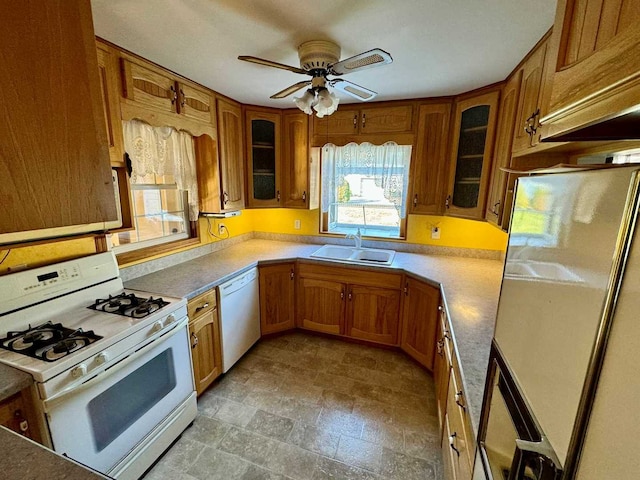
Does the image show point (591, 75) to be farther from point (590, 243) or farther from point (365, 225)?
point (365, 225)

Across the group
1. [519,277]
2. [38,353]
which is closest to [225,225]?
[38,353]

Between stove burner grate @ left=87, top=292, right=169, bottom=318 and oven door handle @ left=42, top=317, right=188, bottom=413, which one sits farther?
stove burner grate @ left=87, top=292, right=169, bottom=318

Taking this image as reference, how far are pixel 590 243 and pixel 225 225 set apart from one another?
9.52ft

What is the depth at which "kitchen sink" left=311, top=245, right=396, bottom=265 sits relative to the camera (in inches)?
111

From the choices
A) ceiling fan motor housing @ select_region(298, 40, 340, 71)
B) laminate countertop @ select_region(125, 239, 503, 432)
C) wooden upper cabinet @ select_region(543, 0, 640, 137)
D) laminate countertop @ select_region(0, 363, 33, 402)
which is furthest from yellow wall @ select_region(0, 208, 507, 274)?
wooden upper cabinet @ select_region(543, 0, 640, 137)

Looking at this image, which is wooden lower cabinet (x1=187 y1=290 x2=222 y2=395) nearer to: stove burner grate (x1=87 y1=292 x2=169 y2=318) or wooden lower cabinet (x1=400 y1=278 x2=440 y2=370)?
stove burner grate (x1=87 y1=292 x2=169 y2=318)

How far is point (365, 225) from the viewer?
10.3ft

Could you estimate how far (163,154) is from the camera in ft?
7.14

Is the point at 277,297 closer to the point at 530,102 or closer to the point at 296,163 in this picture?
the point at 296,163

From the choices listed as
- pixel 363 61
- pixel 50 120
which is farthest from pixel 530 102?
pixel 50 120

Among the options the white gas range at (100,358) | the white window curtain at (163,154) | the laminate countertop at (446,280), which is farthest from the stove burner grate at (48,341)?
the white window curtain at (163,154)

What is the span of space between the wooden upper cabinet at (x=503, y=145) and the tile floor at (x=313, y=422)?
143cm

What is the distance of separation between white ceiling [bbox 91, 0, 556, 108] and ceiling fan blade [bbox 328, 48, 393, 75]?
0.46ft

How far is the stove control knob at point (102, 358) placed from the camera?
123 centimetres
